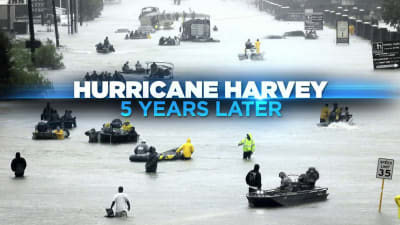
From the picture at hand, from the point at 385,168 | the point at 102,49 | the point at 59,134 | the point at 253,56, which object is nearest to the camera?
the point at 385,168

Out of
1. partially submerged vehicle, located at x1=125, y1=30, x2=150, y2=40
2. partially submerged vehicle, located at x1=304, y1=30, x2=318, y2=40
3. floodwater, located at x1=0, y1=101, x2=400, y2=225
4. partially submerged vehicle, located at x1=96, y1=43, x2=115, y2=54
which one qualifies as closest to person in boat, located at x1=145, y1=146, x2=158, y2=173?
floodwater, located at x1=0, y1=101, x2=400, y2=225

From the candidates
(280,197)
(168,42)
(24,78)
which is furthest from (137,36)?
(280,197)

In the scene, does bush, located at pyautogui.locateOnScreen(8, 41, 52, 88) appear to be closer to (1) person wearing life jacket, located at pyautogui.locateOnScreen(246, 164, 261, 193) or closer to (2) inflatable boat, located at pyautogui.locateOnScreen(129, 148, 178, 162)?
(2) inflatable boat, located at pyautogui.locateOnScreen(129, 148, 178, 162)

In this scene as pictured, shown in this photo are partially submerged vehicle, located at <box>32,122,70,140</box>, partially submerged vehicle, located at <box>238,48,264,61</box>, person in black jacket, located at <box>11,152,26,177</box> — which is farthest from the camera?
partially submerged vehicle, located at <box>238,48,264,61</box>

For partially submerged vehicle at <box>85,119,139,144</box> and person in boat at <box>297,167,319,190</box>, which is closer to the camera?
person in boat at <box>297,167,319,190</box>

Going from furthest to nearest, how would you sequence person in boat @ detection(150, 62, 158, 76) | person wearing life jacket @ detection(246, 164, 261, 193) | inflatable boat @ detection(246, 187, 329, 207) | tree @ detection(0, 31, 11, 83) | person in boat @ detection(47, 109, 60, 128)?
person in boat @ detection(150, 62, 158, 76)
tree @ detection(0, 31, 11, 83)
person in boat @ detection(47, 109, 60, 128)
inflatable boat @ detection(246, 187, 329, 207)
person wearing life jacket @ detection(246, 164, 261, 193)

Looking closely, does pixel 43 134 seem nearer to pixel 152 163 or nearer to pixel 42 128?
pixel 42 128
